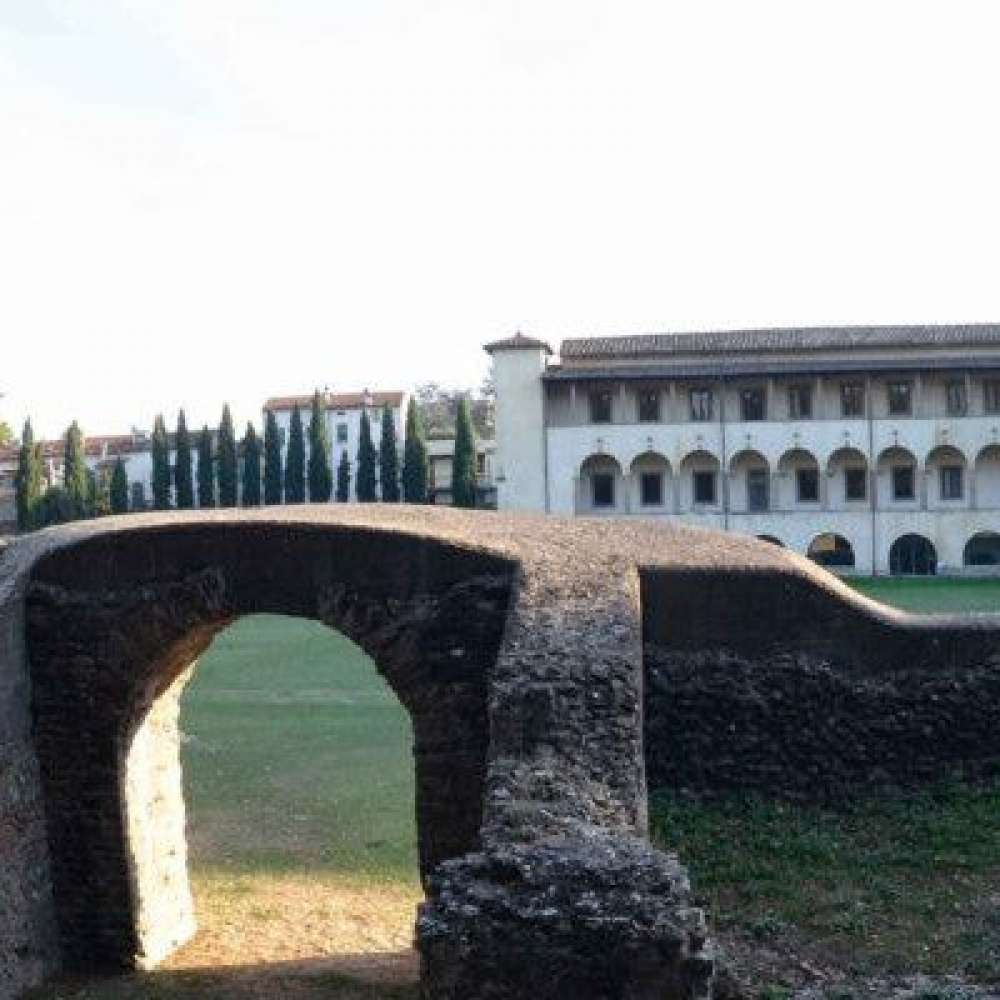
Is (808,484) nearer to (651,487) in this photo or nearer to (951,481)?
(951,481)

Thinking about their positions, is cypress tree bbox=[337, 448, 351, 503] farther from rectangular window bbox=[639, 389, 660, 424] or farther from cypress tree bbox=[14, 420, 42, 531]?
rectangular window bbox=[639, 389, 660, 424]

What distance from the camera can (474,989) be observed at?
4719mm

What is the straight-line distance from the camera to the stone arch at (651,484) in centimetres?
4353

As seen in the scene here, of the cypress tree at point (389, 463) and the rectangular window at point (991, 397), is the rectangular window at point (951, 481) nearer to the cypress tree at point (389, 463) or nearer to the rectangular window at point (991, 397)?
the rectangular window at point (991, 397)

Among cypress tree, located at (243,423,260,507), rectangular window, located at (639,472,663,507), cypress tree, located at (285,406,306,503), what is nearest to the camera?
rectangular window, located at (639,472,663,507)

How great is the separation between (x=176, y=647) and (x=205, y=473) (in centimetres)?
4844

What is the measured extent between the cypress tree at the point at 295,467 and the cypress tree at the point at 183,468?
4.13m

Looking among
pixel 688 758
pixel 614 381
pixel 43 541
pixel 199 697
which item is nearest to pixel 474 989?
pixel 688 758

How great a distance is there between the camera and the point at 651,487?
43.9m

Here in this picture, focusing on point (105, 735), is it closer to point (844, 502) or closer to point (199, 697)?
point (199, 697)

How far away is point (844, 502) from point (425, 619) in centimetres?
3625

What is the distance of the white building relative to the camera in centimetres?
4112

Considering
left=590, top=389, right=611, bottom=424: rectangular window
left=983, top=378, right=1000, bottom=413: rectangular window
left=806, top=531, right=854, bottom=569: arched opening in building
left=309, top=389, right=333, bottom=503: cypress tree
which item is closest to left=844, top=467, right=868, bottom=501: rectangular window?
left=806, top=531, right=854, bottom=569: arched opening in building

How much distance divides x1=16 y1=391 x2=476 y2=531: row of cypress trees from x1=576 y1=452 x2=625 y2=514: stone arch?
10.6 metres
